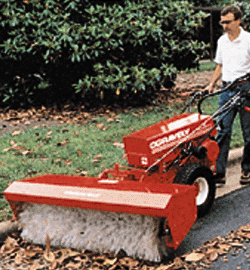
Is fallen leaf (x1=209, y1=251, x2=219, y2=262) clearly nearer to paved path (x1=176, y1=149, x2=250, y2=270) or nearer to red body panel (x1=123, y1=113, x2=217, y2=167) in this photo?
paved path (x1=176, y1=149, x2=250, y2=270)

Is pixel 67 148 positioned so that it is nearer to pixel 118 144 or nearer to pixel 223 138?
pixel 118 144

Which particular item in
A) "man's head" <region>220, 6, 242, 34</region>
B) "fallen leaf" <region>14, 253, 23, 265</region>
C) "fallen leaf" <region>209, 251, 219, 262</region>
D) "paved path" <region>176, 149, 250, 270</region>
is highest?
"man's head" <region>220, 6, 242, 34</region>

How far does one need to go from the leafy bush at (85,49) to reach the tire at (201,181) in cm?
363

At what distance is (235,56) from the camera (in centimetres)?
473

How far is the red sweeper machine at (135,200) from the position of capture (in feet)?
10.6

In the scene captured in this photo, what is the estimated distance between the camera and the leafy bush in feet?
24.3

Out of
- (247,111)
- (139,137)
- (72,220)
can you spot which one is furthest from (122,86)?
(72,220)

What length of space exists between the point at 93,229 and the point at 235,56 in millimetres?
2488

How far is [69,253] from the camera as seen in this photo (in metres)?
3.53

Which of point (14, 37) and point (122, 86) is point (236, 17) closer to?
point (122, 86)

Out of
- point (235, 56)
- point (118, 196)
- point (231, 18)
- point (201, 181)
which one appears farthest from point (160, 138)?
point (231, 18)

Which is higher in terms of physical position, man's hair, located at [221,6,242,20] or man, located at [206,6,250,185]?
man's hair, located at [221,6,242,20]

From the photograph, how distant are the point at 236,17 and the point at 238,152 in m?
1.95

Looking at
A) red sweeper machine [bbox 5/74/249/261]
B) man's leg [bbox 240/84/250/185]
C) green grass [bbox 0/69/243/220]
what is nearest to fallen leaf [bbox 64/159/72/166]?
green grass [bbox 0/69/243/220]
